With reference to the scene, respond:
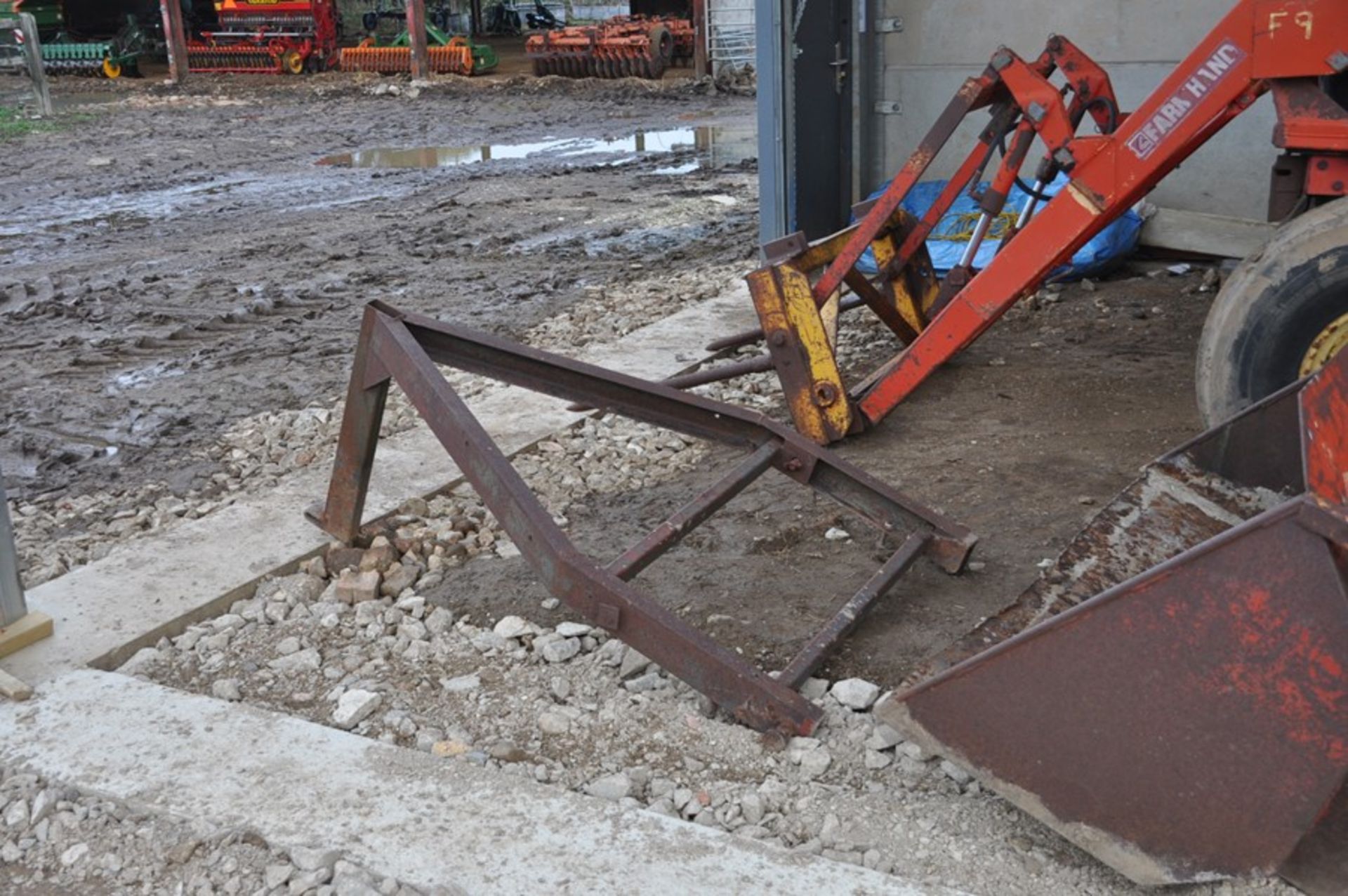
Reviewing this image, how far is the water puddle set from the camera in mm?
14594

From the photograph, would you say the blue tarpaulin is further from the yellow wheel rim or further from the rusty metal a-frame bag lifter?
the yellow wheel rim

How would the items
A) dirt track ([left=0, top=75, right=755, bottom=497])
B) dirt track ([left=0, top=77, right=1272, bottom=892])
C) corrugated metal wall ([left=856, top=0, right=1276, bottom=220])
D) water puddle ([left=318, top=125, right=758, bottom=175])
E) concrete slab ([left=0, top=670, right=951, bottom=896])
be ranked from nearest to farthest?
concrete slab ([left=0, top=670, right=951, bottom=896]) → dirt track ([left=0, top=77, right=1272, bottom=892]) → dirt track ([left=0, top=75, right=755, bottom=497]) → corrugated metal wall ([left=856, top=0, right=1276, bottom=220]) → water puddle ([left=318, top=125, right=758, bottom=175])

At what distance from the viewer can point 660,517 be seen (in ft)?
15.1

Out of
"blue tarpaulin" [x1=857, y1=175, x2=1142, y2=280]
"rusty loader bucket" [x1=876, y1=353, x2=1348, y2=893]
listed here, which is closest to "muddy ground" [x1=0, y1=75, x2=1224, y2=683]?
"blue tarpaulin" [x1=857, y1=175, x2=1142, y2=280]

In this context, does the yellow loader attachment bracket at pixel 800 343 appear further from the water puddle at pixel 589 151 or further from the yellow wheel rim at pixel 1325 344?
the water puddle at pixel 589 151

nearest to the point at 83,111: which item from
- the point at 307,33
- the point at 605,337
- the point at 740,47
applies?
the point at 307,33

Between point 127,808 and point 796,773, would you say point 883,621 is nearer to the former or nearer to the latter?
point 796,773

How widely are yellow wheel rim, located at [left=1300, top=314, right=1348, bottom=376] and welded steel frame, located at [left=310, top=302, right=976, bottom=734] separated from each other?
1134 millimetres

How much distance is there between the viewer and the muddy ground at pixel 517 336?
4078 millimetres

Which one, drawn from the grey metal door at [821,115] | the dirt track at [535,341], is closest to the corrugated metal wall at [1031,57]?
the grey metal door at [821,115]

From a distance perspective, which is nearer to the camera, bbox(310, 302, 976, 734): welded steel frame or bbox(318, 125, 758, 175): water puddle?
bbox(310, 302, 976, 734): welded steel frame

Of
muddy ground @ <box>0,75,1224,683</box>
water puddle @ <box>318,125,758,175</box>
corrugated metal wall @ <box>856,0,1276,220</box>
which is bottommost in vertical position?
muddy ground @ <box>0,75,1224,683</box>

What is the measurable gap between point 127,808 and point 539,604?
1335 mm

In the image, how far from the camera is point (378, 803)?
9.11 feet
